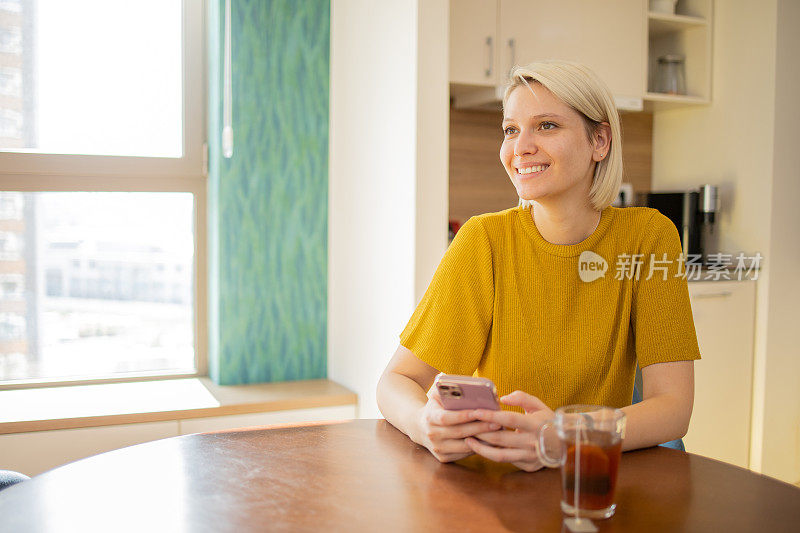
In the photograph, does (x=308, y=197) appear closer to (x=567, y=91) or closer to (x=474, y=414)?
(x=567, y=91)

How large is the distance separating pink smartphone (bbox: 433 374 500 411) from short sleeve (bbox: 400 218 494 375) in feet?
0.96

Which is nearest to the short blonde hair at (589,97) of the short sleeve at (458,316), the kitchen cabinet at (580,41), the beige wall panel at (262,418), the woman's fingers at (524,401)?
the short sleeve at (458,316)

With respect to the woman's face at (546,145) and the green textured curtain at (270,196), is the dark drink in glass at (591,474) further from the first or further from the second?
the green textured curtain at (270,196)

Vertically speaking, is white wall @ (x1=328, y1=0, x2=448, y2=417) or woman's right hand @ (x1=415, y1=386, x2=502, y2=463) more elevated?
white wall @ (x1=328, y1=0, x2=448, y2=417)

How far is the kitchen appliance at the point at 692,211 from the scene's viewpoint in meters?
3.28

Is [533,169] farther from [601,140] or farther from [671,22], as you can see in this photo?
[671,22]

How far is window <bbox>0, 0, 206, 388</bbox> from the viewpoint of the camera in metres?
2.78

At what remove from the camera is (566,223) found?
1.47 meters

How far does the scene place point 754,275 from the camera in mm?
3209

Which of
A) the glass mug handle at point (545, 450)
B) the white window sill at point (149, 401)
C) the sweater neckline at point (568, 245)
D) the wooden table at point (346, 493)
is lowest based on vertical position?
the white window sill at point (149, 401)

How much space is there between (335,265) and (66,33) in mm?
1349

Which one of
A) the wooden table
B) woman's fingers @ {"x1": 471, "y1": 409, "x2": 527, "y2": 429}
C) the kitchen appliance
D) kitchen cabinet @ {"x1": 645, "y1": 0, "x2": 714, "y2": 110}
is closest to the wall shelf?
kitchen cabinet @ {"x1": 645, "y1": 0, "x2": 714, "y2": 110}

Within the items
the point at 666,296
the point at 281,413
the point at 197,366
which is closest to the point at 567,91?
the point at 666,296

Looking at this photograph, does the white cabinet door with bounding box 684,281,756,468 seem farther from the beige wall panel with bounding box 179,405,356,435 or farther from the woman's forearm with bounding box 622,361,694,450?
the woman's forearm with bounding box 622,361,694,450
